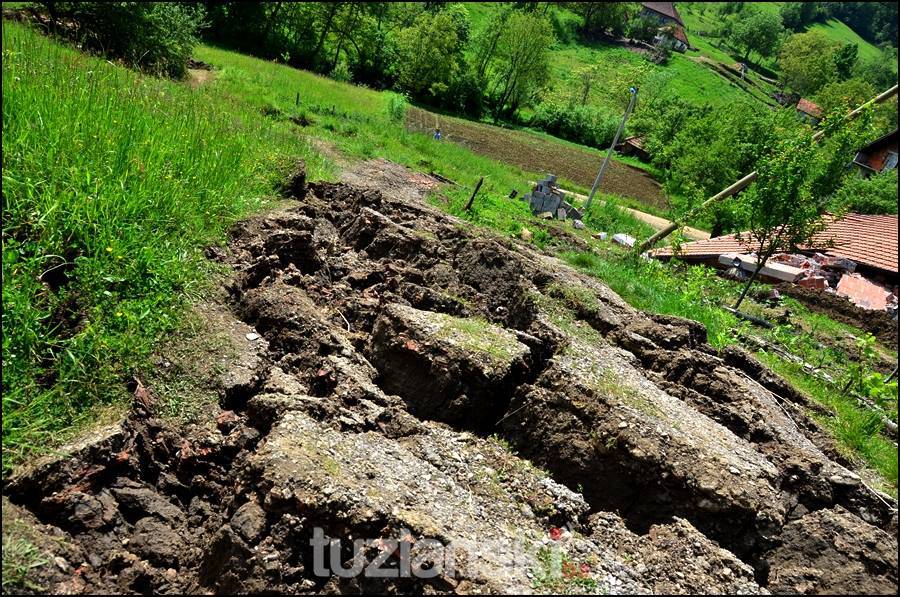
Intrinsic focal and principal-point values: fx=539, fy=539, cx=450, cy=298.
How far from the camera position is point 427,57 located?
4194 centimetres

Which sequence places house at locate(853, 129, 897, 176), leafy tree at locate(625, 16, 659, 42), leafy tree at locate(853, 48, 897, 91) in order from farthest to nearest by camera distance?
1. leafy tree at locate(625, 16, 659, 42)
2. leafy tree at locate(853, 48, 897, 91)
3. house at locate(853, 129, 897, 176)

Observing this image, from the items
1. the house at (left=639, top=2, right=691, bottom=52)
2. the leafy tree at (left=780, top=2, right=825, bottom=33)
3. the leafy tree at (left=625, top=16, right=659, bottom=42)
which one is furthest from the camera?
the leafy tree at (left=625, top=16, right=659, bottom=42)

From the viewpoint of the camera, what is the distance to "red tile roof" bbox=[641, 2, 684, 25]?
84188mm

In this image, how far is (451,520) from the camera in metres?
3.19

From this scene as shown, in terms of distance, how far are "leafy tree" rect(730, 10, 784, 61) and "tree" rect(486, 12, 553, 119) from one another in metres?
23.6

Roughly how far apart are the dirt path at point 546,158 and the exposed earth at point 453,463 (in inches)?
814

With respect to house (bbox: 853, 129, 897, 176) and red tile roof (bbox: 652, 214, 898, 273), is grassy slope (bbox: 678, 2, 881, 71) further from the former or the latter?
red tile roof (bbox: 652, 214, 898, 273)

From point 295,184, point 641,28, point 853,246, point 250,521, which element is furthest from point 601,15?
point 250,521

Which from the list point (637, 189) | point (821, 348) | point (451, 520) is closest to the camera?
point (451, 520)

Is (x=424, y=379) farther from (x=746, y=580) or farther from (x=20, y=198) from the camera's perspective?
(x=20, y=198)

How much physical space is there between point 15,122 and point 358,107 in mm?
17576

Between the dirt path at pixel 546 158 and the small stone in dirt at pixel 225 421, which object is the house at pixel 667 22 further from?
the small stone in dirt at pixel 225 421

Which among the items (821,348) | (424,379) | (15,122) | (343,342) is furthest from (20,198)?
(821,348)

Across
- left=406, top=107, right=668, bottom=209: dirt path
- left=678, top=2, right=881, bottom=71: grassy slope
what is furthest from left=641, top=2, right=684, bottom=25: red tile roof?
left=406, top=107, right=668, bottom=209: dirt path
